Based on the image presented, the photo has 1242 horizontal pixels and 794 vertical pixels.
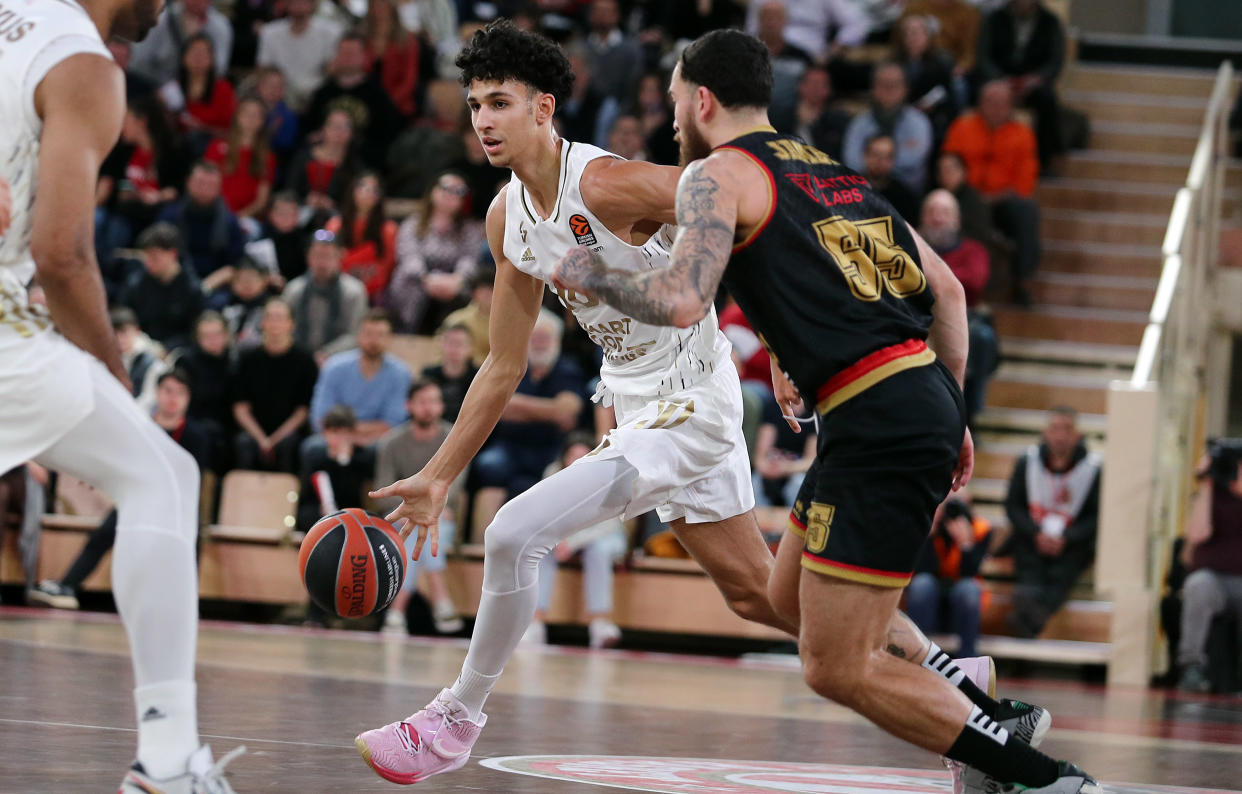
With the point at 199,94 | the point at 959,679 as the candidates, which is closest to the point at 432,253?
the point at 199,94

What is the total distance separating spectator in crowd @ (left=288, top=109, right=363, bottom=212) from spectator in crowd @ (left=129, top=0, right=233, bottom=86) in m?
1.46

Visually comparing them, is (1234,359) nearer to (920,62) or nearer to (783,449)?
(920,62)

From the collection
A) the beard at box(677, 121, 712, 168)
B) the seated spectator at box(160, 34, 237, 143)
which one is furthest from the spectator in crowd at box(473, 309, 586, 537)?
the beard at box(677, 121, 712, 168)

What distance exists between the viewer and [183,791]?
127 inches

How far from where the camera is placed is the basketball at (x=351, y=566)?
4707 millimetres

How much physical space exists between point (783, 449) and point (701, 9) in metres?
4.92

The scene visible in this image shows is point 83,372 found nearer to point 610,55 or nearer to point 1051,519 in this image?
Result: point 1051,519

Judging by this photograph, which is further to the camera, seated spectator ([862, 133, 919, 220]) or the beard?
seated spectator ([862, 133, 919, 220])

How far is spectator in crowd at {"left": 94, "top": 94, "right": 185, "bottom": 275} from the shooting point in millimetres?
12656

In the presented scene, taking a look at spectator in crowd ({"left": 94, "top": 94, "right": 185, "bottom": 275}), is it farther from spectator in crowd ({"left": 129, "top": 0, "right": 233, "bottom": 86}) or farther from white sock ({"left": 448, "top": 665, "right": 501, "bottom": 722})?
white sock ({"left": 448, "top": 665, "right": 501, "bottom": 722})

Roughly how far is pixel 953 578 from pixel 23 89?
292 inches

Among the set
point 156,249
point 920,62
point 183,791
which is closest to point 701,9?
point 920,62

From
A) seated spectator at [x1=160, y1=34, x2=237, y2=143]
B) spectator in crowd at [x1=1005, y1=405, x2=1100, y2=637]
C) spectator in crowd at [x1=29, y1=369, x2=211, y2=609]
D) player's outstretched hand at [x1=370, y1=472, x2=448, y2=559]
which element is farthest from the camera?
seated spectator at [x1=160, y1=34, x2=237, y2=143]

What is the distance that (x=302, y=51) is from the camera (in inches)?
A: 566
